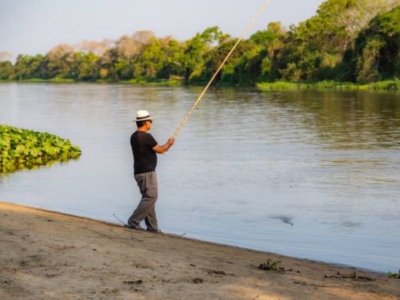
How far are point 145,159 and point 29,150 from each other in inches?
454

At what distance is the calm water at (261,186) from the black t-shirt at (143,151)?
1667 mm

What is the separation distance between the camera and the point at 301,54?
252 ft

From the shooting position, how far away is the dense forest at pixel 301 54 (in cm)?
6531

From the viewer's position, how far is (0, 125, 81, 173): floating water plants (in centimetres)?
1916

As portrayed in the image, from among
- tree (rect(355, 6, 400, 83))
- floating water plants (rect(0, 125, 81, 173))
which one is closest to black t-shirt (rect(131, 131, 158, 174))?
floating water plants (rect(0, 125, 81, 173))

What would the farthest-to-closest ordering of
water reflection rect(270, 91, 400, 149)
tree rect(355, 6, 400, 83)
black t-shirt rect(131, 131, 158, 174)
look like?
tree rect(355, 6, 400, 83)
water reflection rect(270, 91, 400, 149)
black t-shirt rect(131, 131, 158, 174)

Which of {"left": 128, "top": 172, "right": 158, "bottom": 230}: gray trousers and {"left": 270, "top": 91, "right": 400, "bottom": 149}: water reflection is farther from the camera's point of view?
{"left": 270, "top": 91, "right": 400, "bottom": 149}: water reflection

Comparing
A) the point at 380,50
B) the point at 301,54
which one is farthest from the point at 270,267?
the point at 301,54

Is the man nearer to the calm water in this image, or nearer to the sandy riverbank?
the sandy riverbank

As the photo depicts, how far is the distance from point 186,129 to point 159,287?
73.9ft

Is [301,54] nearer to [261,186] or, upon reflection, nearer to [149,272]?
[261,186]

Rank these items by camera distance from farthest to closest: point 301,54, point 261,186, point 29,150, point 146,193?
point 301,54 < point 29,150 < point 261,186 < point 146,193

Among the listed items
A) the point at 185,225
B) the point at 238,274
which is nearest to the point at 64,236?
the point at 238,274

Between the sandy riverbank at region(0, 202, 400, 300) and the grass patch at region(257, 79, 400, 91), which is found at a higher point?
the sandy riverbank at region(0, 202, 400, 300)
